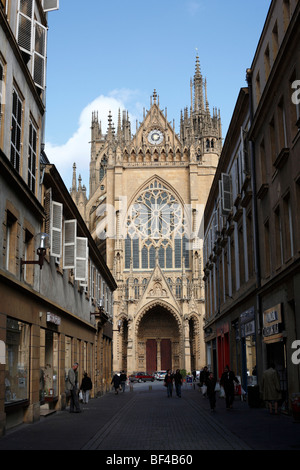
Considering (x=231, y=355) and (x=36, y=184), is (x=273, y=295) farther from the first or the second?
(x=231, y=355)

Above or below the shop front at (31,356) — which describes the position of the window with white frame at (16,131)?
above

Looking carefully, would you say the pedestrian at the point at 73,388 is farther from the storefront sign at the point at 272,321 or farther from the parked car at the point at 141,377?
the parked car at the point at 141,377

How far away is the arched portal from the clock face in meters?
20.3

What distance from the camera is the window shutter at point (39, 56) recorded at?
17.9 m

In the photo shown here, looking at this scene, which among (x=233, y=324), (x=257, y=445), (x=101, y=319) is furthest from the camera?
(x=101, y=319)

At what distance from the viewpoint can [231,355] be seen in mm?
29516

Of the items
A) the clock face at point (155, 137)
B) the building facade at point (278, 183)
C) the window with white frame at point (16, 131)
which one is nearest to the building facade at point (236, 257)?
the building facade at point (278, 183)

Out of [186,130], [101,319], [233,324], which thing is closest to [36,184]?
[233,324]

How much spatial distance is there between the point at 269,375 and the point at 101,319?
1943 cm

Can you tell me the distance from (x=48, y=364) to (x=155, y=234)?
151 ft

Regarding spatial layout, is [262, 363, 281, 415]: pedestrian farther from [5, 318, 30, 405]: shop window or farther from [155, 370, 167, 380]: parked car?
[155, 370, 167, 380]: parked car

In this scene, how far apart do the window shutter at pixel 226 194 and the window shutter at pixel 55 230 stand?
10511 millimetres

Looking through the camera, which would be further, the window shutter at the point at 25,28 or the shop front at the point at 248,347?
the shop front at the point at 248,347

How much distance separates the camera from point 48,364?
20.1 metres
